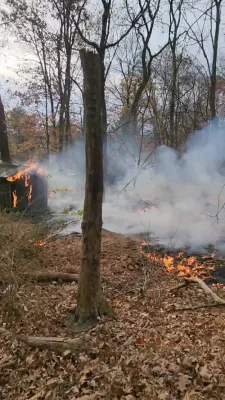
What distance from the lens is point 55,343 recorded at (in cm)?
441

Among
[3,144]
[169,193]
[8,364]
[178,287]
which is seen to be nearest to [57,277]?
[178,287]

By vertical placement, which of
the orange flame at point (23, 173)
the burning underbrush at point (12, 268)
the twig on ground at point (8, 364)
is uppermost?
the orange flame at point (23, 173)

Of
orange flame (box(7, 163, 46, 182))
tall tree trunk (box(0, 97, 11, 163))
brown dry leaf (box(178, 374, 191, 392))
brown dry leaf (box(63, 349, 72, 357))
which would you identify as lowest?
brown dry leaf (box(63, 349, 72, 357))

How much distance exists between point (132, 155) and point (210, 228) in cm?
1177

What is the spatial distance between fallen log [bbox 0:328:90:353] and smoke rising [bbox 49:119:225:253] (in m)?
7.24

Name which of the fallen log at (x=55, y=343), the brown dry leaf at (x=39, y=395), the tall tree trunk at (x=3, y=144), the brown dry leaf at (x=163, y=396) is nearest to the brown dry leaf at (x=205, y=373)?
the brown dry leaf at (x=163, y=396)

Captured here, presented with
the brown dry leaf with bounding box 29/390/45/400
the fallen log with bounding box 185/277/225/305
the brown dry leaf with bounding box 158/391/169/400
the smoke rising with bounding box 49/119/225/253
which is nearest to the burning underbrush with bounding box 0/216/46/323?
the brown dry leaf with bounding box 29/390/45/400

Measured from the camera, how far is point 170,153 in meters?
21.1

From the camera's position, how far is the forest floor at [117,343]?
11.8ft

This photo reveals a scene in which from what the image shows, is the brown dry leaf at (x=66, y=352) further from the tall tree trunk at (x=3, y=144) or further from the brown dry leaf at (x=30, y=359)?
the tall tree trunk at (x=3, y=144)

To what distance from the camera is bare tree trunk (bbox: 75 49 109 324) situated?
4762 mm

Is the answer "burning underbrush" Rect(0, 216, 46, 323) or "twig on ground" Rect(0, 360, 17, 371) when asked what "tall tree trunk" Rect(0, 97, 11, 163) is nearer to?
"burning underbrush" Rect(0, 216, 46, 323)

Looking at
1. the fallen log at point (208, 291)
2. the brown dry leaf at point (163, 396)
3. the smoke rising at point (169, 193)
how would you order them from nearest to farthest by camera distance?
1. the brown dry leaf at point (163, 396)
2. the fallen log at point (208, 291)
3. the smoke rising at point (169, 193)

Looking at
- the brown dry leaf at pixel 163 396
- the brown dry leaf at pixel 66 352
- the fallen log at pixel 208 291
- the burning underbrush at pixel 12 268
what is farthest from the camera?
the fallen log at pixel 208 291
